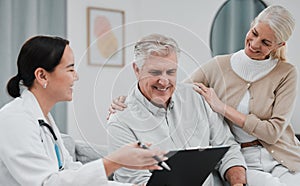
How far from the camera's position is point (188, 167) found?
1368 millimetres

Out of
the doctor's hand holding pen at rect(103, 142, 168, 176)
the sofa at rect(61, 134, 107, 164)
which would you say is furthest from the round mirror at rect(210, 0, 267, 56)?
the doctor's hand holding pen at rect(103, 142, 168, 176)

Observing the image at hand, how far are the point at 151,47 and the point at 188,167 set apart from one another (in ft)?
1.27

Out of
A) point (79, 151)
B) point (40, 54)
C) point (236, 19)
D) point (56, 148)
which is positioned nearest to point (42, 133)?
point (56, 148)

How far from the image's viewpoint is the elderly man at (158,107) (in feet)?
3.91

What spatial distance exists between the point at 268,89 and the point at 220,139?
0.43m

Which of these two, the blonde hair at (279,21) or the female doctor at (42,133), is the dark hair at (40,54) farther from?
the blonde hair at (279,21)

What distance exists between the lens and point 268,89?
6.14 ft

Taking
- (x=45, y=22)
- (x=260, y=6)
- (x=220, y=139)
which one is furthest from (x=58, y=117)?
(x=220, y=139)

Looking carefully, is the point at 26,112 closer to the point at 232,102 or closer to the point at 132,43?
the point at 132,43

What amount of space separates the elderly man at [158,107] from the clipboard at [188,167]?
3 cm

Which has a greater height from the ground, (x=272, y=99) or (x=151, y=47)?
(x=151, y=47)

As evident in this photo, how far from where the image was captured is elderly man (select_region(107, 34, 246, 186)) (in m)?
1.19

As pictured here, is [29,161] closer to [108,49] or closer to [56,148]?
[56,148]

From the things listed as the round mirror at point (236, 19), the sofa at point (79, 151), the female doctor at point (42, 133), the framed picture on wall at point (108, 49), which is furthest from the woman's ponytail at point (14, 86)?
the round mirror at point (236, 19)
